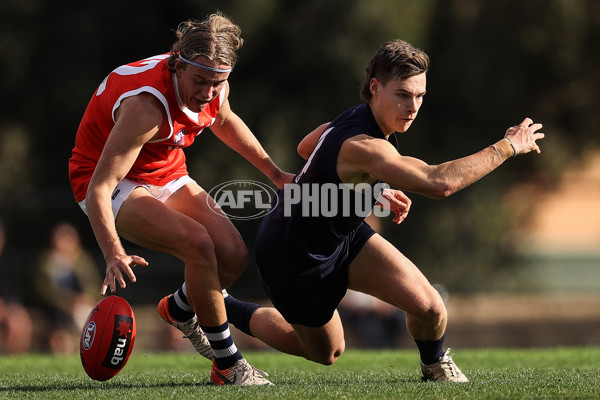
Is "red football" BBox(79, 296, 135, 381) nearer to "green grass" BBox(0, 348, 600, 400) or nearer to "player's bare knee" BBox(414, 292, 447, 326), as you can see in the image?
"green grass" BBox(0, 348, 600, 400)

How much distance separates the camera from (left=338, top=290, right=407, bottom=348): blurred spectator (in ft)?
36.7

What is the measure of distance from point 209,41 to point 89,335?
176 centimetres

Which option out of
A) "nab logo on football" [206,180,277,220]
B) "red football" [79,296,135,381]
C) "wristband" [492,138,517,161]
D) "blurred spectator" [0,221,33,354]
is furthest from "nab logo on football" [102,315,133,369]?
"blurred spectator" [0,221,33,354]

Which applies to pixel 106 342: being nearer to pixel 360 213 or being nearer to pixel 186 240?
pixel 186 240

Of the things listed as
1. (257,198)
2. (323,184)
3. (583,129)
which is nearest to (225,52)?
(323,184)

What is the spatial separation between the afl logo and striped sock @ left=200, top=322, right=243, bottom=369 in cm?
63

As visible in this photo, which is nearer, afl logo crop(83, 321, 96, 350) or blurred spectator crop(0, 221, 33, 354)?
afl logo crop(83, 321, 96, 350)

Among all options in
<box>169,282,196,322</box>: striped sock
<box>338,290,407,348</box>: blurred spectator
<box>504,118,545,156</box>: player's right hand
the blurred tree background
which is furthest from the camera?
the blurred tree background

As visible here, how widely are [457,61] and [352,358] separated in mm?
8547

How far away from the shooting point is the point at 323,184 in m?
4.74

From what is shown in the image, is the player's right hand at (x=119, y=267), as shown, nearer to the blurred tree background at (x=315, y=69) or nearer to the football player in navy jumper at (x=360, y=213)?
the football player in navy jumper at (x=360, y=213)

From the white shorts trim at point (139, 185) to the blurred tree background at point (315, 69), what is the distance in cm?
783

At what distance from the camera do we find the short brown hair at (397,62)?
4.71m

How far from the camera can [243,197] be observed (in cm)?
1119
